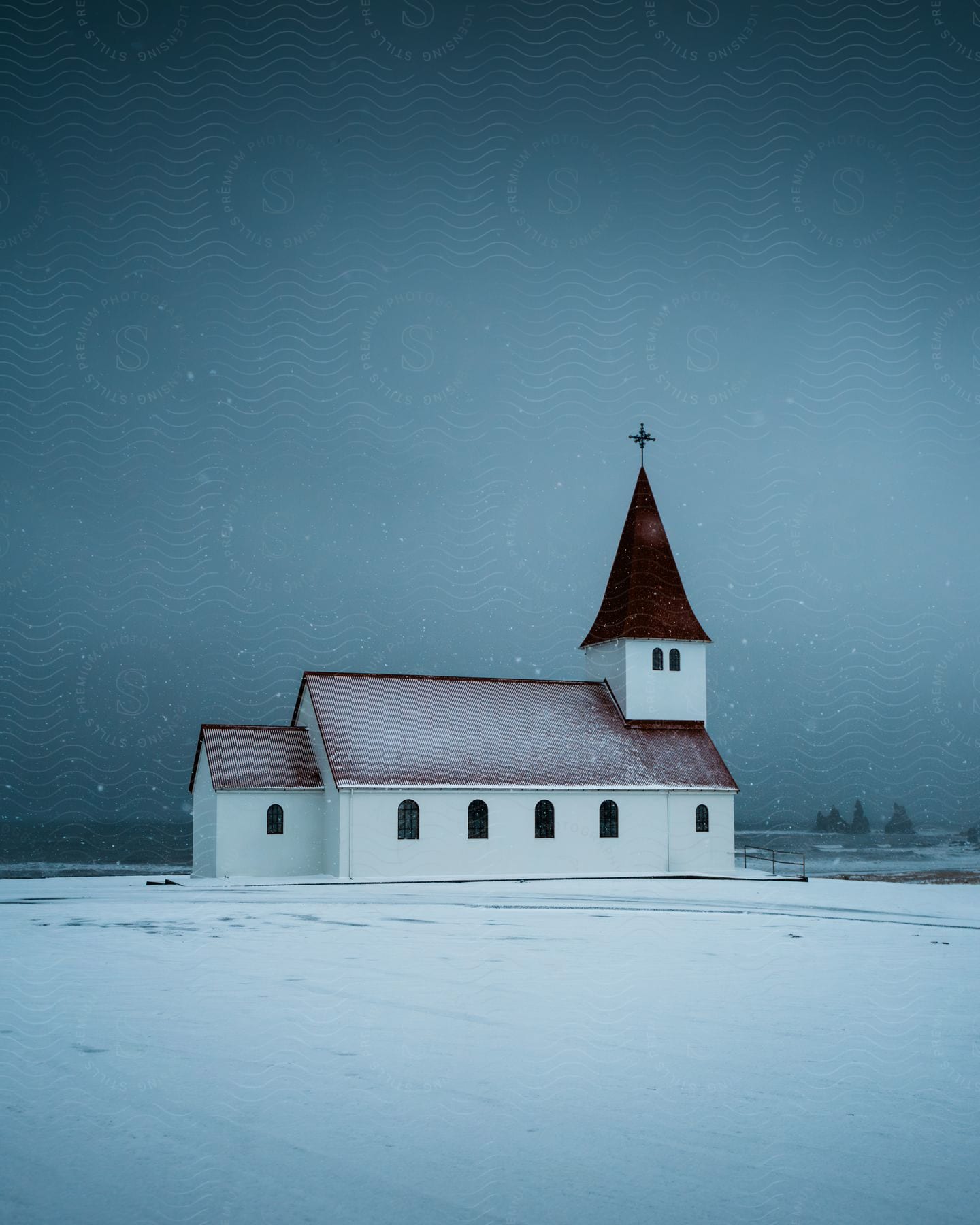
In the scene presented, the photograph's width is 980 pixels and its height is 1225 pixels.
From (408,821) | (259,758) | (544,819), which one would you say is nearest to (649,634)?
(544,819)

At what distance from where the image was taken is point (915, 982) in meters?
12.8

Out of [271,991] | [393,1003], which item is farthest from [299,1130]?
[271,991]

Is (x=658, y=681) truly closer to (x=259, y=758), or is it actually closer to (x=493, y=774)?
(x=493, y=774)

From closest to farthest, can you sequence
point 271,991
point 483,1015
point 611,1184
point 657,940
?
point 611,1184 → point 483,1015 → point 271,991 → point 657,940

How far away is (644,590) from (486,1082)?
38.4 metres

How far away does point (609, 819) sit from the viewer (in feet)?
133

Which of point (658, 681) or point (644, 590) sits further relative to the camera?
point (644, 590)

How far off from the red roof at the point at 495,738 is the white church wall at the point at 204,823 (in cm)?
426

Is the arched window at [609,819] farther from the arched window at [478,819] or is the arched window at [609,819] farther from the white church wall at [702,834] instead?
the arched window at [478,819]

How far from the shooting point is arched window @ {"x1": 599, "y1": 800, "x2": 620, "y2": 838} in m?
40.5

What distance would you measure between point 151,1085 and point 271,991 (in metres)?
4.02

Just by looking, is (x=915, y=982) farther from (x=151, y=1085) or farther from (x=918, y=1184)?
(x=151, y=1085)

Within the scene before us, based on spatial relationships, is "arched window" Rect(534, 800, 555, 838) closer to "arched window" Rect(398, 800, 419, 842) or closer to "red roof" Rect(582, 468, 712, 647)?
"arched window" Rect(398, 800, 419, 842)

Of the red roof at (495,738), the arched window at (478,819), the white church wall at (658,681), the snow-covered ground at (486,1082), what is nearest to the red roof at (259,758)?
the red roof at (495,738)
